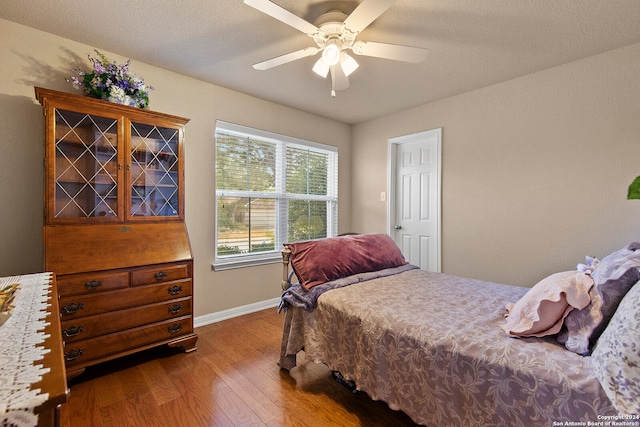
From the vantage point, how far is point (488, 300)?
5.93 feet

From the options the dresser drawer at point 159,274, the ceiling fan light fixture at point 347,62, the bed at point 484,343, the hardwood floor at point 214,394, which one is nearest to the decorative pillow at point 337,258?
the bed at point 484,343

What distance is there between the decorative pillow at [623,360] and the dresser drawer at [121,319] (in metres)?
2.54

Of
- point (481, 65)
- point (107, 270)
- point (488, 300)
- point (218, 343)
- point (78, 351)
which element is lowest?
point (218, 343)

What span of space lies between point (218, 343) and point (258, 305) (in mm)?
869

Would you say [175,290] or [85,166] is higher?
[85,166]

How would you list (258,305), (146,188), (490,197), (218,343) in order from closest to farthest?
(146,188)
(218,343)
(490,197)
(258,305)

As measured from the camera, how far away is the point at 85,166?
2.13m

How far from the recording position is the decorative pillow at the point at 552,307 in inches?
47.8

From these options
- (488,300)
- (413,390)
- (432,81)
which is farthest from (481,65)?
(413,390)

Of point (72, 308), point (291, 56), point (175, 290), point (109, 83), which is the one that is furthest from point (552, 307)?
point (109, 83)

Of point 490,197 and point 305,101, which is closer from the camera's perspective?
point 490,197

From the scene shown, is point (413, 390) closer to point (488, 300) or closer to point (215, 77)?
point (488, 300)

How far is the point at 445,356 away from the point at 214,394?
4.82 ft

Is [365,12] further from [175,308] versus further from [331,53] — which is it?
[175,308]
